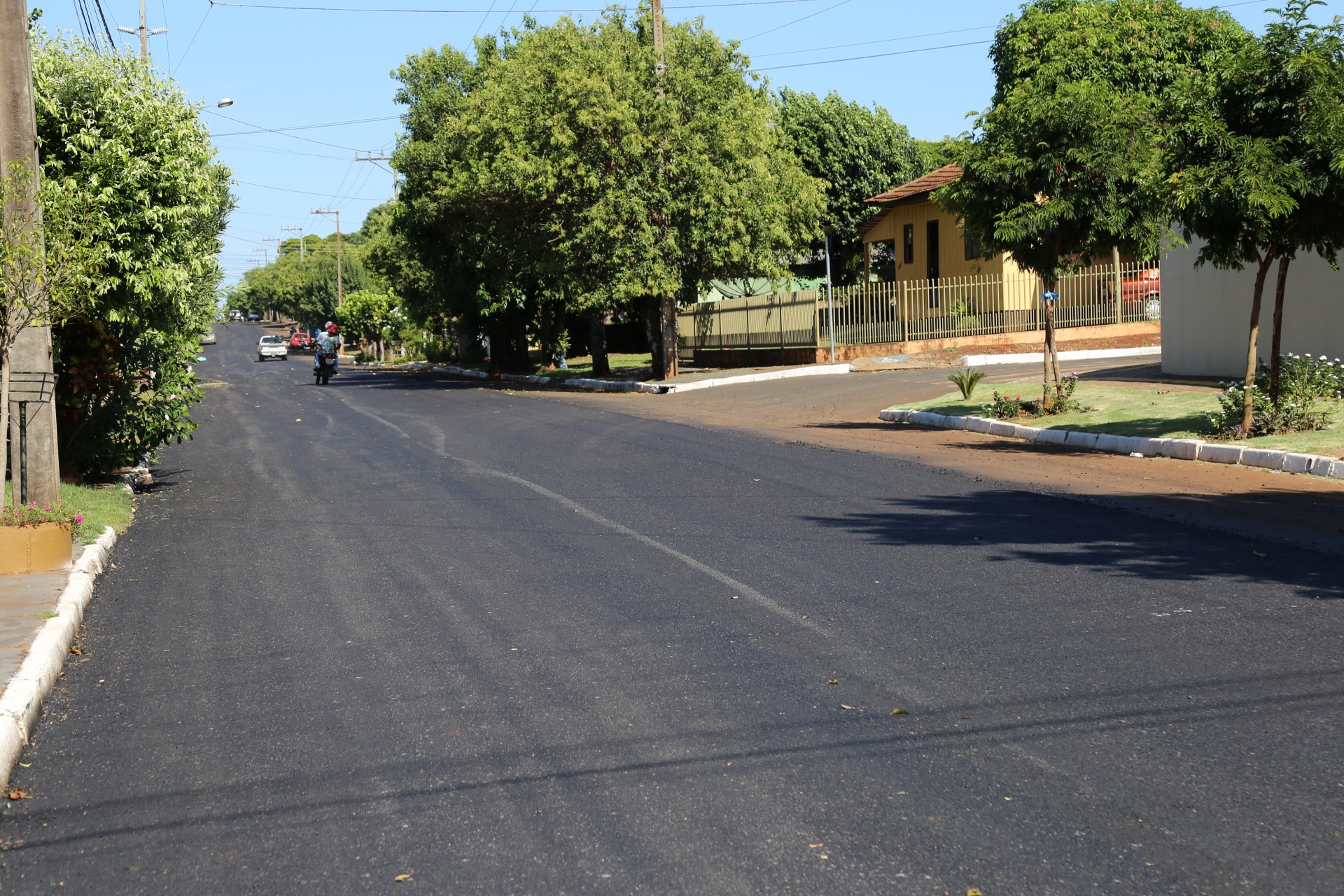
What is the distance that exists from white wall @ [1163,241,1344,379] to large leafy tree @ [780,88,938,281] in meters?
27.7

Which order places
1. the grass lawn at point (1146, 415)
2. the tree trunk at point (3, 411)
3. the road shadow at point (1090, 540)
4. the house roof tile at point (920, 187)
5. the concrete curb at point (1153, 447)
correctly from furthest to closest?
the house roof tile at point (920, 187), the grass lawn at point (1146, 415), the concrete curb at point (1153, 447), the tree trunk at point (3, 411), the road shadow at point (1090, 540)

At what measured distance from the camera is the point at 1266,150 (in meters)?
13.7

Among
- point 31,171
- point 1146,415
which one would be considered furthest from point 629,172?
point 31,171

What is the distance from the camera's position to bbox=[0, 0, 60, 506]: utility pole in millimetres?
10758

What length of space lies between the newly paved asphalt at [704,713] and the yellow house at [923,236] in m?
30.0

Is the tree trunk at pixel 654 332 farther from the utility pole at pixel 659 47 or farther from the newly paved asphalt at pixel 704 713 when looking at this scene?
the newly paved asphalt at pixel 704 713

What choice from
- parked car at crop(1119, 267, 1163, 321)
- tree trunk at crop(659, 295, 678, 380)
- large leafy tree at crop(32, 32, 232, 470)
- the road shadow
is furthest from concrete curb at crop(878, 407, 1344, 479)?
parked car at crop(1119, 267, 1163, 321)

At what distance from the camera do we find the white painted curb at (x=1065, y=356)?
3225cm

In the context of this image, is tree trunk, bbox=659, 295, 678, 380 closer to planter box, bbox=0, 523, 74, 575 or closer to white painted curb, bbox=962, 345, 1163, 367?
white painted curb, bbox=962, 345, 1163, 367

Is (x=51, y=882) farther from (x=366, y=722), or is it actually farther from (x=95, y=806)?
(x=366, y=722)

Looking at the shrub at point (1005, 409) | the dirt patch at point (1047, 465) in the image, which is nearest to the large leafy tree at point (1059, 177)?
the shrub at point (1005, 409)

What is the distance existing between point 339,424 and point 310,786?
19660mm

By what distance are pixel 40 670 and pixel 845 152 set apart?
4869 centimetres

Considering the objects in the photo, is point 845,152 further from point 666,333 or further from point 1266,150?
point 1266,150
